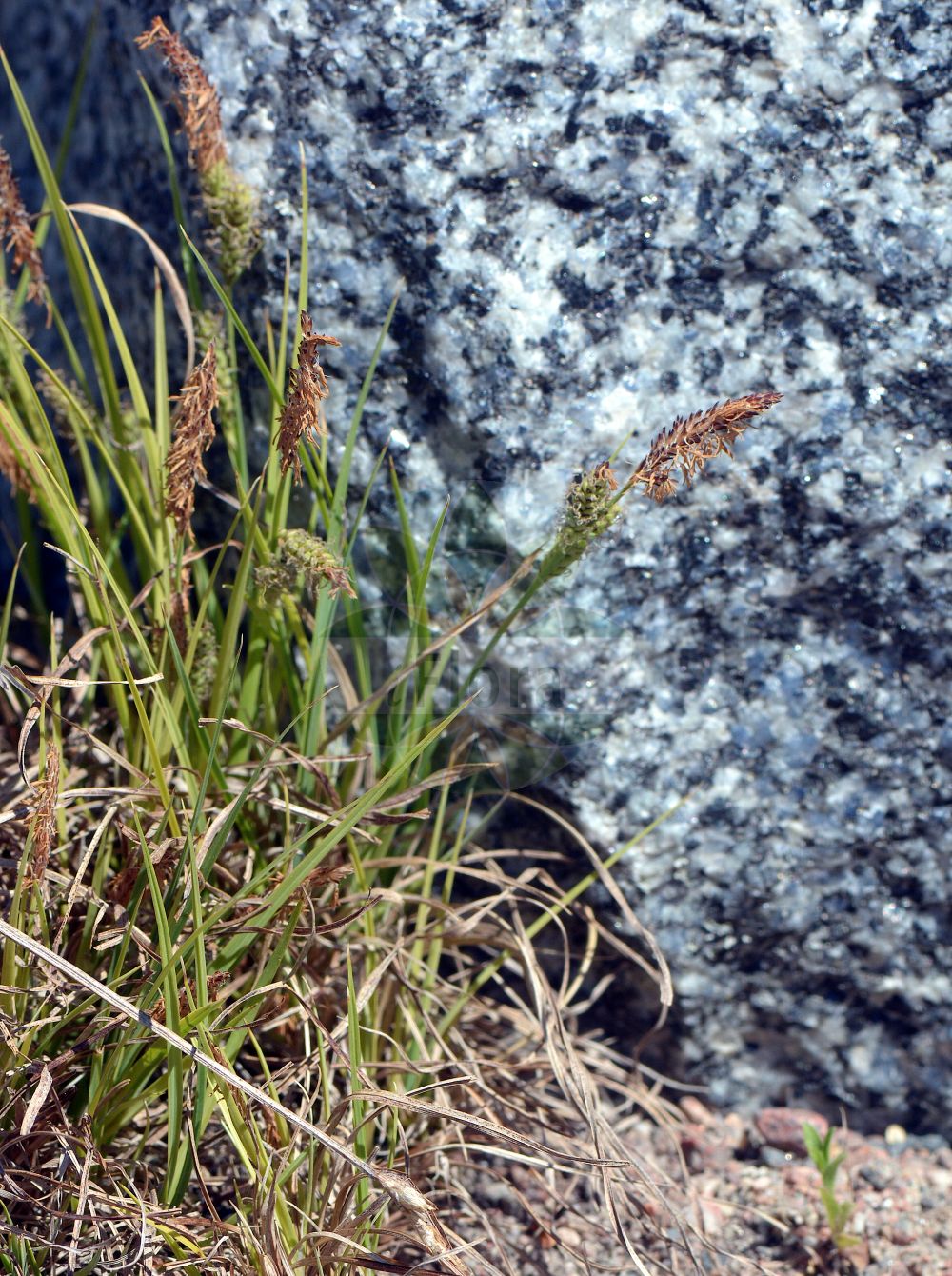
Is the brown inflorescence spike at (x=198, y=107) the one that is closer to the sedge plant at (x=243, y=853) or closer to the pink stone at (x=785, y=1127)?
the sedge plant at (x=243, y=853)

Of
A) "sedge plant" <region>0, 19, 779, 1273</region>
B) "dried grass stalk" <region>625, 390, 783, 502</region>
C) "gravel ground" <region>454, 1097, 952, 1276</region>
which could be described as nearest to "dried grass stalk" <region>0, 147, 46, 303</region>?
"sedge plant" <region>0, 19, 779, 1273</region>

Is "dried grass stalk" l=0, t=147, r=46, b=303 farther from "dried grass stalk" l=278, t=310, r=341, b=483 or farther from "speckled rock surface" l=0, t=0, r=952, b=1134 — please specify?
"dried grass stalk" l=278, t=310, r=341, b=483

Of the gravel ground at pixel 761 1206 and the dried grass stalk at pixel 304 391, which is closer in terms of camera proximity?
→ the dried grass stalk at pixel 304 391

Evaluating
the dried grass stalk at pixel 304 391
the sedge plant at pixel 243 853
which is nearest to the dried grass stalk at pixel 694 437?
the sedge plant at pixel 243 853

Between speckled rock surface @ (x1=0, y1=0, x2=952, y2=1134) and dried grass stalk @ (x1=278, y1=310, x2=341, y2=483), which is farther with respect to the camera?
speckled rock surface @ (x1=0, y1=0, x2=952, y2=1134)

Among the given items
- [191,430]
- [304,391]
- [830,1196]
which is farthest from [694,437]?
[830,1196]

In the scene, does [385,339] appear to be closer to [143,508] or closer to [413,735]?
[143,508]
